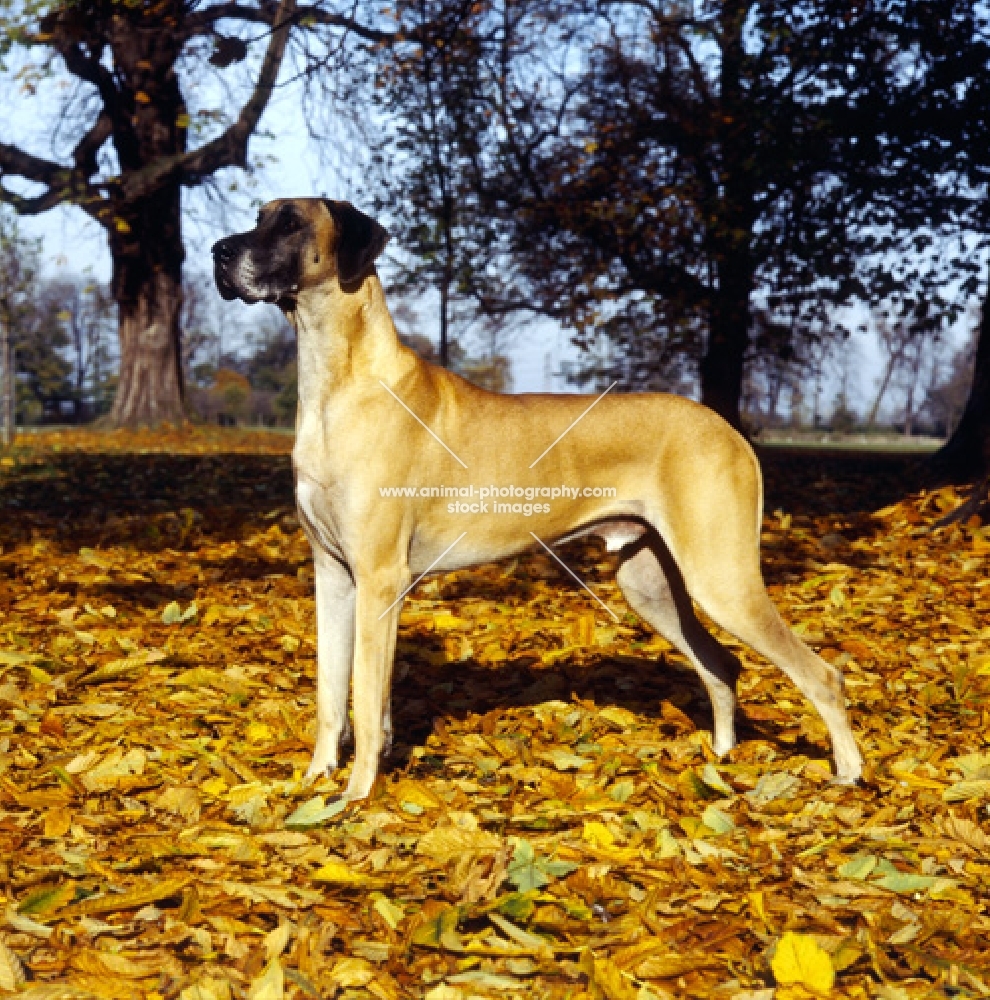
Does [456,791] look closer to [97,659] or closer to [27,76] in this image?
[97,659]

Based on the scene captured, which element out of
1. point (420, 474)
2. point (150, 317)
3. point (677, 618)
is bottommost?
point (677, 618)

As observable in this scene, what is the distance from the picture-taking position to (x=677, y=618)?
4.84 metres

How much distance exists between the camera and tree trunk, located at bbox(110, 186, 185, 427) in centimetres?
2158

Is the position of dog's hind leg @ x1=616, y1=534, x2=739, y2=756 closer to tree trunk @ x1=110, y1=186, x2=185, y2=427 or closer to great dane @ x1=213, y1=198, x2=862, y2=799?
great dane @ x1=213, y1=198, x2=862, y2=799

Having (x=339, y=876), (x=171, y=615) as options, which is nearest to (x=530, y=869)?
(x=339, y=876)

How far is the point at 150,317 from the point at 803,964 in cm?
2136

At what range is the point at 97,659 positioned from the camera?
566 centimetres

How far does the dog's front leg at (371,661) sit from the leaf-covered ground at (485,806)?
0.12 meters

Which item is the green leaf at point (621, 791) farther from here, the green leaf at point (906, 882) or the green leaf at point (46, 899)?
the green leaf at point (46, 899)

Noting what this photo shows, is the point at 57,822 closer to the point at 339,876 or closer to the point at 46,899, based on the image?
the point at 46,899

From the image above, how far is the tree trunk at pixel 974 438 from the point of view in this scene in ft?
39.0

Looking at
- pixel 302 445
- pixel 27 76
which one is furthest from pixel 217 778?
pixel 27 76

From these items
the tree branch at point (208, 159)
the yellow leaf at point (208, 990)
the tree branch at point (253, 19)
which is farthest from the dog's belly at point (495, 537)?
the tree branch at point (208, 159)

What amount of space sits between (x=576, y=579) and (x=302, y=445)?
417 centimetres
